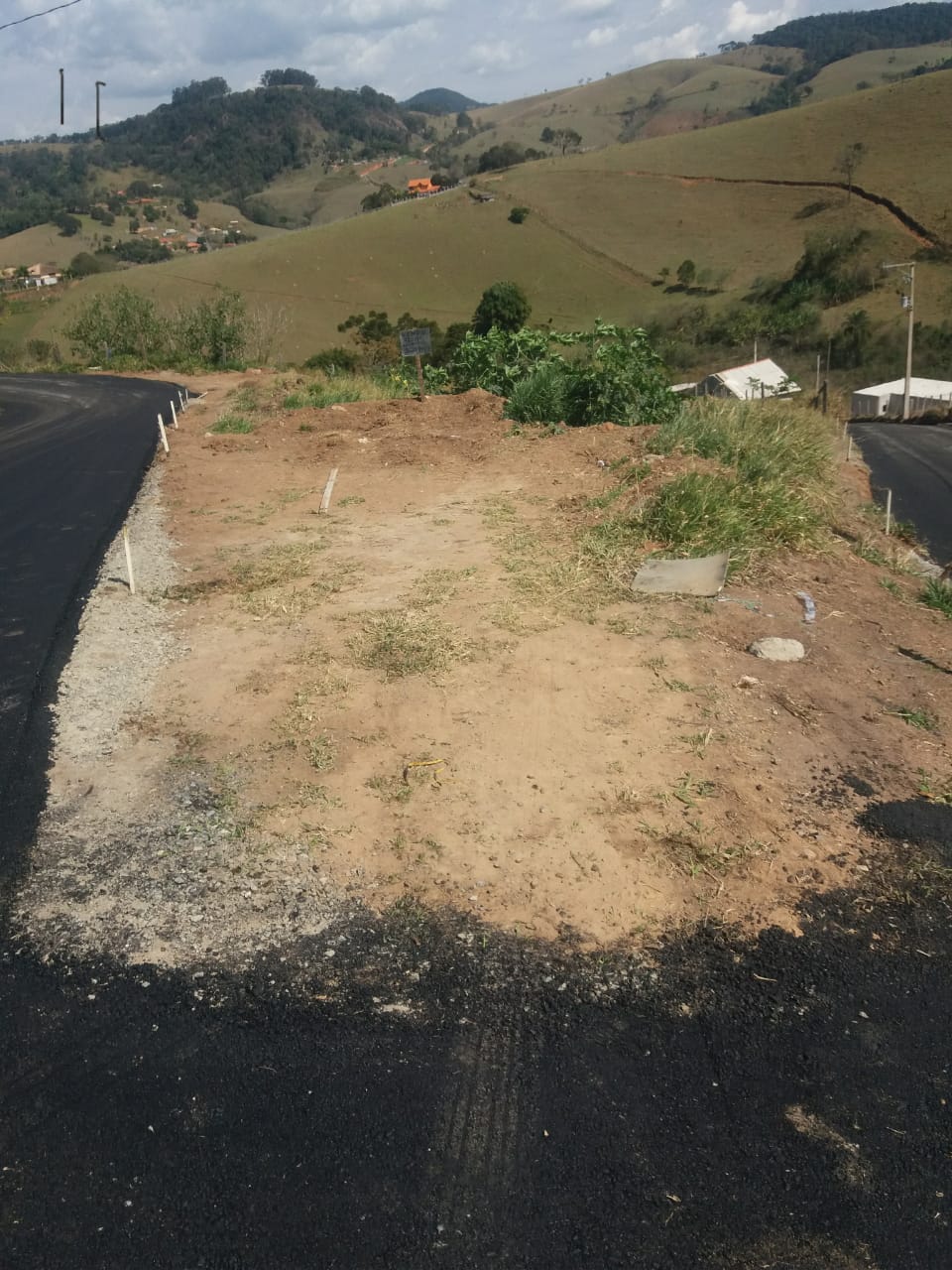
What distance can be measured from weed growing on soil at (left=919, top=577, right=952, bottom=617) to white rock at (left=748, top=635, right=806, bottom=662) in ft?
9.84

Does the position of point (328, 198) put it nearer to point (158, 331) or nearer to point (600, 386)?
point (158, 331)

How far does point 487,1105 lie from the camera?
360 centimetres

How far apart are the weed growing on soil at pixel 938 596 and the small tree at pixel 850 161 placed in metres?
85.6

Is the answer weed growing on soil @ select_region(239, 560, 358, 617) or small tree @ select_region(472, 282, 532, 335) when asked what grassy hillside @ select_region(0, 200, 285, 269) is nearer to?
small tree @ select_region(472, 282, 532, 335)

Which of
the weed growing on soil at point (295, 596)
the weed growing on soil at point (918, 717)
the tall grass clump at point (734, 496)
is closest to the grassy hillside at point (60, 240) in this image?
the tall grass clump at point (734, 496)

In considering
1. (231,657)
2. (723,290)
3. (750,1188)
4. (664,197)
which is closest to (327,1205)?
(750,1188)

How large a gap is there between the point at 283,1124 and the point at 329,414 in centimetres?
1585

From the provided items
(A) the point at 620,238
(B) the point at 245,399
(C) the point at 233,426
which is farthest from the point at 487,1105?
(A) the point at 620,238

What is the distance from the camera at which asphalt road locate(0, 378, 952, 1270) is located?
3.12 m

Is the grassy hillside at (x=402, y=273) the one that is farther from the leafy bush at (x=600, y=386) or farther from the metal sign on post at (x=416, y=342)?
the leafy bush at (x=600, y=386)

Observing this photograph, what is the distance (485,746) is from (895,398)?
50.6 metres

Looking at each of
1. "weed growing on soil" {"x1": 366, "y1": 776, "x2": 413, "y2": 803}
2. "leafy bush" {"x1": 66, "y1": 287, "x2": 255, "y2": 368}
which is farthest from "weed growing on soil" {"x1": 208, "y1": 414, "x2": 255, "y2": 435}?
"leafy bush" {"x1": 66, "y1": 287, "x2": 255, "y2": 368}

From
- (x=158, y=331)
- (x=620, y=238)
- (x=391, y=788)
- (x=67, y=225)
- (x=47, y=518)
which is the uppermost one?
(x=67, y=225)

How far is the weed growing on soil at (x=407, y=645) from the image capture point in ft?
23.6
